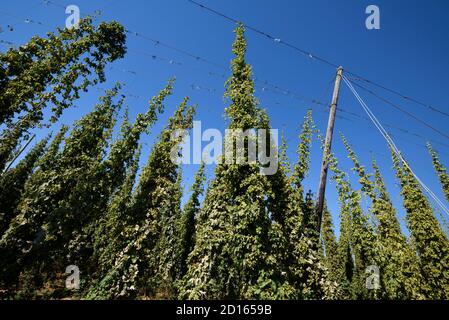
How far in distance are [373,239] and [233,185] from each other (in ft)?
30.4

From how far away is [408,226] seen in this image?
1928 centimetres

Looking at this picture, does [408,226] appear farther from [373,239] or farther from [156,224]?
[156,224]

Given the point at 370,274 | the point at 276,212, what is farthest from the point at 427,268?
the point at 276,212

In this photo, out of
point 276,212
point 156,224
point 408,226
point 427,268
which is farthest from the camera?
point 408,226

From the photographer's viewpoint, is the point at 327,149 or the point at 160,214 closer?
the point at 327,149

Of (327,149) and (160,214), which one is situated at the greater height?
(327,149)

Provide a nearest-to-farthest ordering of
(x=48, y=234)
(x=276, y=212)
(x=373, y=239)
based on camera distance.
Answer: (x=276, y=212)
(x=48, y=234)
(x=373, y=239)

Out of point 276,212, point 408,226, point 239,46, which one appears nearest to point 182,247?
point 276,212

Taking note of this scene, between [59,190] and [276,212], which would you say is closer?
[276,212]

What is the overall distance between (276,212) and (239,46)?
746 centimetres

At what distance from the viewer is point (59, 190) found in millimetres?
12641

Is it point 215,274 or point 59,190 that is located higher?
point 59,190
